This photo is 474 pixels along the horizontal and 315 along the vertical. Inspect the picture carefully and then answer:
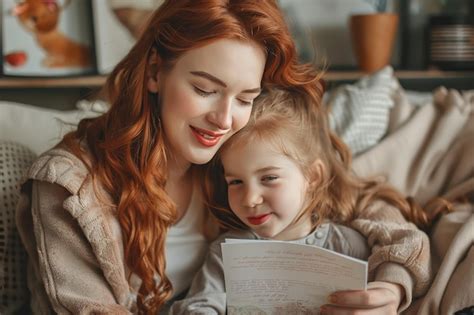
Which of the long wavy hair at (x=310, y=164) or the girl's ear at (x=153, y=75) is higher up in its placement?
the girl's ear at (x=153, y=75)

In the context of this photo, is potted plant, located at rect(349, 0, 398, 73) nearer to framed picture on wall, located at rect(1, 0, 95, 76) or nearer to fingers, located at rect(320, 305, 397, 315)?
framed picture on wall, located at rect(1, 0, 95, 76)

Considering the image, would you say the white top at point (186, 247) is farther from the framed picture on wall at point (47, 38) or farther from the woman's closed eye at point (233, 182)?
the framed picture on wall at point (47, 38)

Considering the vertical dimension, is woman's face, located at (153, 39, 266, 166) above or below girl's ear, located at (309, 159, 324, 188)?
above

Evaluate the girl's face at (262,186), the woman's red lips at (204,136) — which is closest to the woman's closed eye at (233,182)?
the girl's face at (262,186)

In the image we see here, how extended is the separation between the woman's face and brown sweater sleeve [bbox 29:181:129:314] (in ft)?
0.86

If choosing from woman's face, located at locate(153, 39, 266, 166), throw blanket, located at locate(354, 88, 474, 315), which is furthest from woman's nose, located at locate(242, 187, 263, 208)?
throw blanket, located at locate(354, 88, 474, 315)

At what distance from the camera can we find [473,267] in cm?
139

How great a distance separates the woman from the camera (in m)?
1.33

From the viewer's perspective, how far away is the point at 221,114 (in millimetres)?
1352

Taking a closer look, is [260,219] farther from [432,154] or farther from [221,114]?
[432,154]

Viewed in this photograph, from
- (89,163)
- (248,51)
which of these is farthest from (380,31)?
(89,163)

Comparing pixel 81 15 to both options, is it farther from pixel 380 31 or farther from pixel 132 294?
pixel 132 294

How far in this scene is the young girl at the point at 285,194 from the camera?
1418 mm

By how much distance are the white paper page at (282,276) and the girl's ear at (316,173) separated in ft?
0.99
